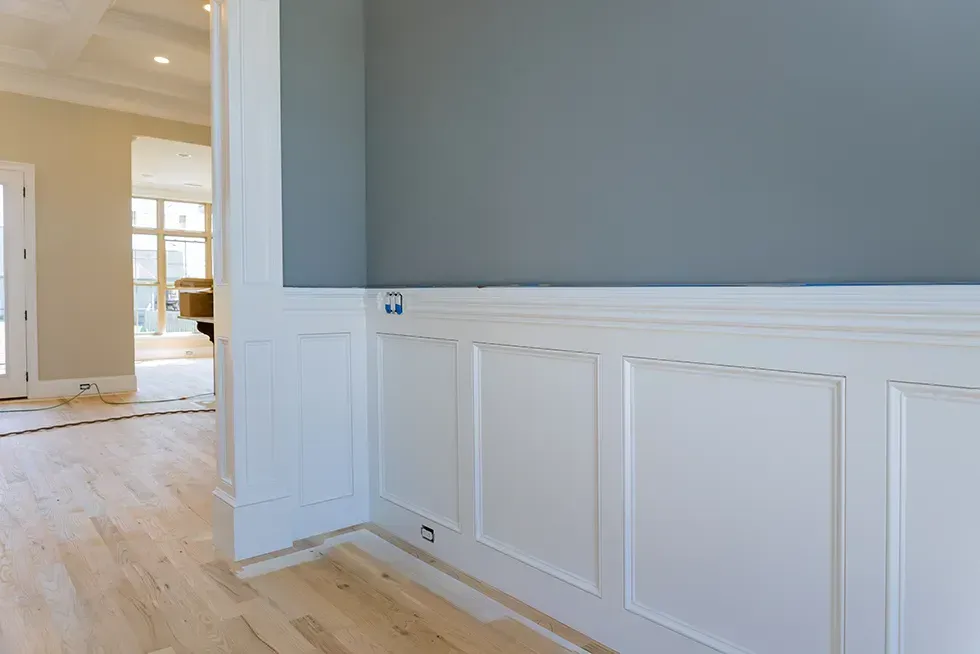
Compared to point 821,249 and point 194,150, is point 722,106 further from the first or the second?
point 194,150

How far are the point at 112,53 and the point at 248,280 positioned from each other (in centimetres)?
Answer: 421

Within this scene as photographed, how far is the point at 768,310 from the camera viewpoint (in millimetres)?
1302

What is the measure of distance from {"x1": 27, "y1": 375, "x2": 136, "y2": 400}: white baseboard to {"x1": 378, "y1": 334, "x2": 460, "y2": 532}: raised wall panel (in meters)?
4.96

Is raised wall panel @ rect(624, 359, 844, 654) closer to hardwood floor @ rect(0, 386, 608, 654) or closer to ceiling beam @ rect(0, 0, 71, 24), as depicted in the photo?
hardwood floor @ rect(0, 386, 608, 654)

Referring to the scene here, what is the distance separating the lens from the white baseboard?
19.5 ft

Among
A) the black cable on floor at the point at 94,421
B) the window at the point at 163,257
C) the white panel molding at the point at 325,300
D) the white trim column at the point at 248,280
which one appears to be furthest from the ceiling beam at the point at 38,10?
the window at the point at 163,257

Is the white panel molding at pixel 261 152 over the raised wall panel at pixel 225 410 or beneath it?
over

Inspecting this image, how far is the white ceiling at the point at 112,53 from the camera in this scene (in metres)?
4.41

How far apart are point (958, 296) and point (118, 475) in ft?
12.0

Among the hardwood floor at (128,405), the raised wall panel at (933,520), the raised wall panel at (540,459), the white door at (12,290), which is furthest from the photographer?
the white door at (12,290)

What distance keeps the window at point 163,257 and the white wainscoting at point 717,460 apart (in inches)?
390

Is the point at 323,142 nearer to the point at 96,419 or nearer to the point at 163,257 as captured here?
the point at 96,419

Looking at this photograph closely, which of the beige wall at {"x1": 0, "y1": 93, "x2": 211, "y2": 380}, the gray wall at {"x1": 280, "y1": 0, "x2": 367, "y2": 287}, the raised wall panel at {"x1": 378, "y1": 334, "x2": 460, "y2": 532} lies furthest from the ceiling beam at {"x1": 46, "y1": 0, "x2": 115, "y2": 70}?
the raised wall panel at {"x1": 378, "y1": 334, "x2": 460, "y2": 532}

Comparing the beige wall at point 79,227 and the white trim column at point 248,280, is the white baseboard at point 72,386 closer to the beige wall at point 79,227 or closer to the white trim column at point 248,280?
the beige wall at point 79,227
